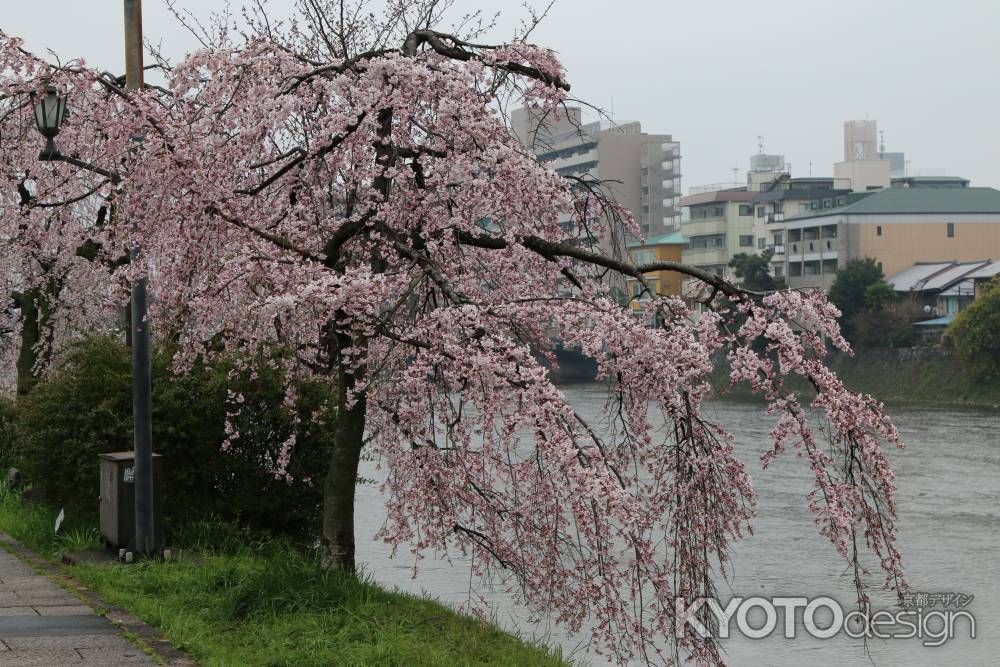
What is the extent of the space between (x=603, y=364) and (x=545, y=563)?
66.2 inches

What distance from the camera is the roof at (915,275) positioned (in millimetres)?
71875

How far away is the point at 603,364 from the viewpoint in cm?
825

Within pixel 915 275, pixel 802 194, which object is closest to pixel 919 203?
pixel 915 275

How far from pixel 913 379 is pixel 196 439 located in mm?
50326

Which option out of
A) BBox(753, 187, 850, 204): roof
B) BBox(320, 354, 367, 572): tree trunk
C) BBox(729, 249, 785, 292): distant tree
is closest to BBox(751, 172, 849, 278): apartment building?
BBox(753, 187, 850, 204): roof

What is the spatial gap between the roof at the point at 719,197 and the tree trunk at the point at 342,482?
86.1 meters

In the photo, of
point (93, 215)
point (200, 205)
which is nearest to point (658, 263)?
point (200, 205)

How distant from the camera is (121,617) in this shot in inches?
354

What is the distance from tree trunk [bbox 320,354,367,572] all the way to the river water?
194 cm

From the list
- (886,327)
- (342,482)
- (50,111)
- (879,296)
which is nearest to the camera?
(342,482)

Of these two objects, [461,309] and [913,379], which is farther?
[913,379]

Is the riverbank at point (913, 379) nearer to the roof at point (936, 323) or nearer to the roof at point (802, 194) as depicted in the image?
the roof at point (936, 323)

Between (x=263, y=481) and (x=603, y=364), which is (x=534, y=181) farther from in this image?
(x=263, y=481)

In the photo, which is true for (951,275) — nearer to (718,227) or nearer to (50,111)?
(718,227)
